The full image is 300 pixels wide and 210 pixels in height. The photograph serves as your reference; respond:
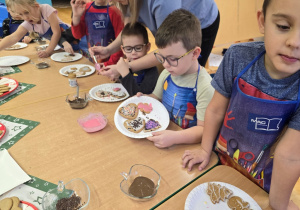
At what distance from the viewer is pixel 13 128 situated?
1129 millimetres

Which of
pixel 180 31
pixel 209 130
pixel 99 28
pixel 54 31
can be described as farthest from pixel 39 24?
pixel 209 130

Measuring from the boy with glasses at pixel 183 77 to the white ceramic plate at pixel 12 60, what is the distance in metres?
1.44

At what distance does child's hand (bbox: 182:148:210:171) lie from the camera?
889mm

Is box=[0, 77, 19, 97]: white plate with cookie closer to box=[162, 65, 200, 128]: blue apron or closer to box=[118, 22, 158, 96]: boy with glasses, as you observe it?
box=[118, 22, 158, 96]: boy with glasses

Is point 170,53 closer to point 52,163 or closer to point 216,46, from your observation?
point 52,163

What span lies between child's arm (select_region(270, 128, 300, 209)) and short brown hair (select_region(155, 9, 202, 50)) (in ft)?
2.03

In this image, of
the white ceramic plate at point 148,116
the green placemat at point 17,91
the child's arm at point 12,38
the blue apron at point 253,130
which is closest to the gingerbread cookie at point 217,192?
the blue apron at point 253,130

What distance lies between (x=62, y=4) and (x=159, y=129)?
30.0ft

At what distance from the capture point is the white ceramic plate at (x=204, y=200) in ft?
2.33

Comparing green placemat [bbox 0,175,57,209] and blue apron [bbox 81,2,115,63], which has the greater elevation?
blue apron [bbox 81,2,115,63]

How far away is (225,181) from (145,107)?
1.98 feet

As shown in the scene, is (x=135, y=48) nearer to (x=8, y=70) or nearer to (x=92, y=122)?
(x=92, y=122)

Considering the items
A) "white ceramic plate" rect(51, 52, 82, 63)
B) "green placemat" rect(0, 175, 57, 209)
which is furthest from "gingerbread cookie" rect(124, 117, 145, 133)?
"white ceramic plate" rect(51, 52, 82, 63)

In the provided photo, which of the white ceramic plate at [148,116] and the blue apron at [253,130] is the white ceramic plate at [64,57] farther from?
the blue apron at [253,130]
